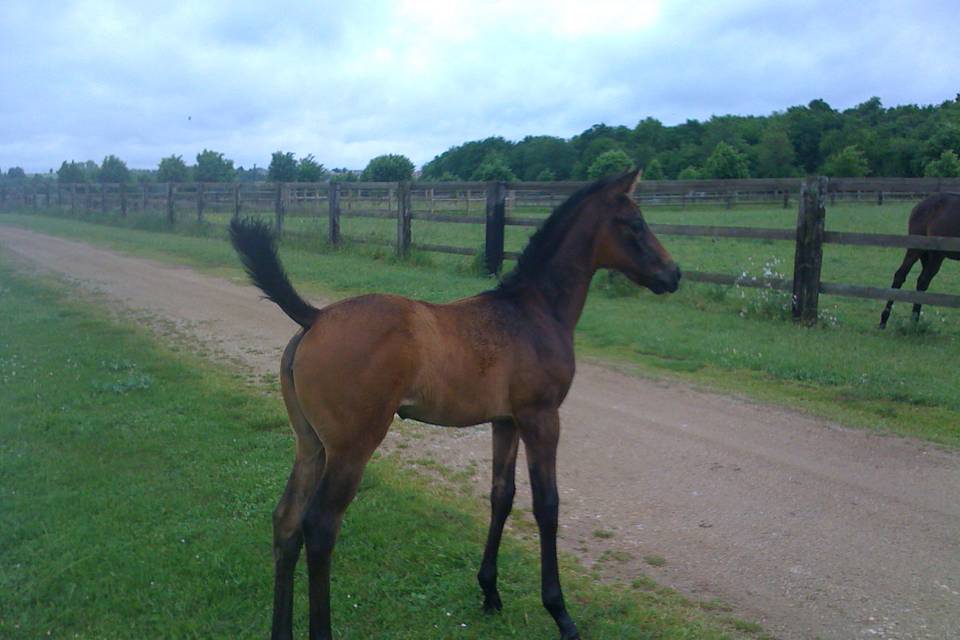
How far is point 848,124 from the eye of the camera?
57.9 meters

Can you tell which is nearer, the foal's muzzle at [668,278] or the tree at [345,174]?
the foal's muzzle at [668,278]

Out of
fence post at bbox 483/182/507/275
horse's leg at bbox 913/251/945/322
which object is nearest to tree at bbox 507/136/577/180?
fence post at bbox 483/182/507/275

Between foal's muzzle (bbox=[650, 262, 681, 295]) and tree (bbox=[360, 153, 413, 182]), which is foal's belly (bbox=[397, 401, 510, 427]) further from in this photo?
tree (bbox=[360, 153, 413, 182])

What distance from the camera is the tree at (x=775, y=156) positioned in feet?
178

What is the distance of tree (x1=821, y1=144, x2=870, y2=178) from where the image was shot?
48344 mm

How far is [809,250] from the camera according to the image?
10641 mm

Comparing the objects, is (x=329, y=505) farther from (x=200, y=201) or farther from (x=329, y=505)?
(x=200, y=201)

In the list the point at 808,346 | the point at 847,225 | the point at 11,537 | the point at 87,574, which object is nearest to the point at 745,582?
the point at 87,574

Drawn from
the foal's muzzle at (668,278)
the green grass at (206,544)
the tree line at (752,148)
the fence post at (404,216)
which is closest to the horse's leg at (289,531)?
the green grass at (206,544)

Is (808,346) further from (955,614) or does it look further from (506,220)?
(506,220)

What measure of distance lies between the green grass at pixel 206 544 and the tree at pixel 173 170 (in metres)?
43.1

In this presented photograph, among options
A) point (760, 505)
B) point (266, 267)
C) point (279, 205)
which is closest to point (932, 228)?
point (760, 505)

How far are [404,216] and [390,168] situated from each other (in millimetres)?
22535

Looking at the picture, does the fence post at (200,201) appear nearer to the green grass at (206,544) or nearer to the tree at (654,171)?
the green grass at (206,544)
